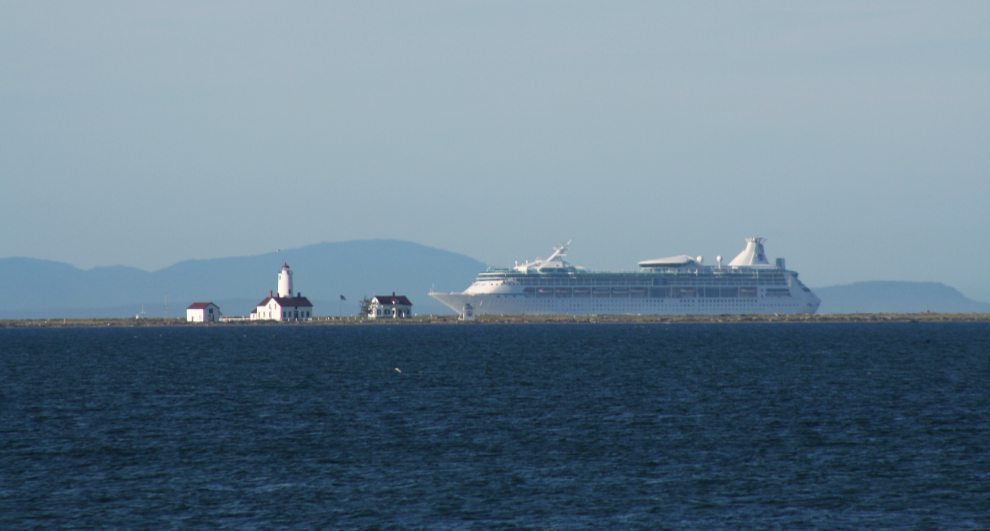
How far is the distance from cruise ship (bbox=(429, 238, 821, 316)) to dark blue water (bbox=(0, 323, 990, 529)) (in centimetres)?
10374

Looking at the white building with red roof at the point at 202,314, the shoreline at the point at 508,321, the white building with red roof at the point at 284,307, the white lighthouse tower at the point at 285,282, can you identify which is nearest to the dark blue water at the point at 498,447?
the white lighthouse tower at the point at 285,282

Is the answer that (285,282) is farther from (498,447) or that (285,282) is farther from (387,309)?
(498,447)

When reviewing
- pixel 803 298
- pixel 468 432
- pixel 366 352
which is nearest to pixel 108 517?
pixel 468 432

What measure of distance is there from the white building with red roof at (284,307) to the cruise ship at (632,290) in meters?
20.6

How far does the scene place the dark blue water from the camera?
76.7 feet

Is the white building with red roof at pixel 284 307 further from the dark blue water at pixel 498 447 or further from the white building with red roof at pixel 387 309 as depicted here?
the dark blue water at pixel 498 447

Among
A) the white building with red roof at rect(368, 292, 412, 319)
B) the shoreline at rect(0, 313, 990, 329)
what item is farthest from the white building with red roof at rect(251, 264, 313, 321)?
the white building with red roof at rect(368, 292, 412, 319)

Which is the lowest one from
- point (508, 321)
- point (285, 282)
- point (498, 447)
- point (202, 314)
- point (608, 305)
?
point (498, 447)

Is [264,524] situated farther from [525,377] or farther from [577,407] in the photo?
[525,377]

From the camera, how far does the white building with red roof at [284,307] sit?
155 m

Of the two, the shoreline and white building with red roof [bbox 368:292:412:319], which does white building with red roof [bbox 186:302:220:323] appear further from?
white building with red roof [bbox 368:292:412:319]

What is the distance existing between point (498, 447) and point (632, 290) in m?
139

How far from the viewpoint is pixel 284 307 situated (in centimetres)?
15488

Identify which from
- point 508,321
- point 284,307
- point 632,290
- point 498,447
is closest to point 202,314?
point 284,307
